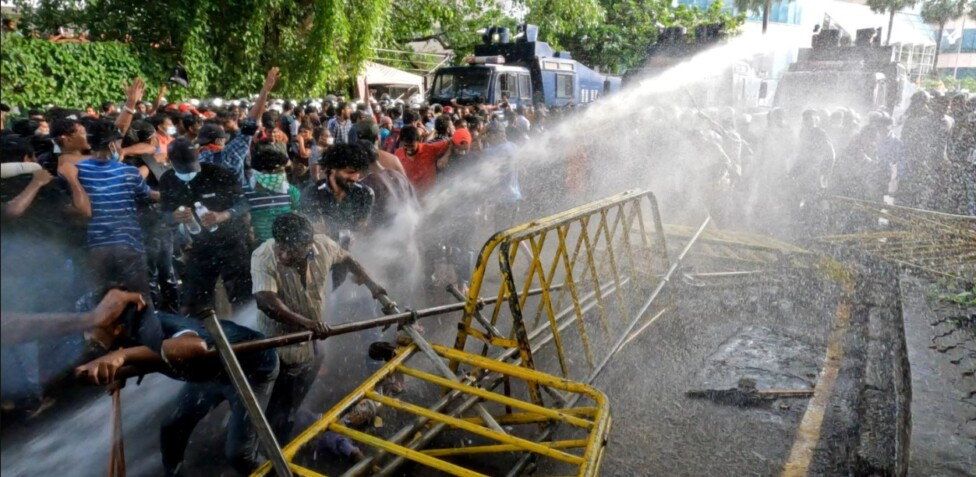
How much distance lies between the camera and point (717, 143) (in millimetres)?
9141

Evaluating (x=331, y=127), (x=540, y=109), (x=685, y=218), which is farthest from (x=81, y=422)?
(x=540, y=109)

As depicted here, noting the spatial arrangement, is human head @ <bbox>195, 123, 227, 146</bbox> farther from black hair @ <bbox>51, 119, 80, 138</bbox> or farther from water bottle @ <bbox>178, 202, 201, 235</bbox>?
black hair @ <bbox>51, 119, 80, 138</bbox>

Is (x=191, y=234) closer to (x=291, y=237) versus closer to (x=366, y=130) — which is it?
(x=366, y=130)

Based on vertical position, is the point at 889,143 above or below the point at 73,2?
below

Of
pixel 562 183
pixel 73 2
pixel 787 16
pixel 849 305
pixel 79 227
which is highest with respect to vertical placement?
pixel 787 16

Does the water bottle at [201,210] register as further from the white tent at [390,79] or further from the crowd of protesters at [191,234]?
the white tent at [390,79]

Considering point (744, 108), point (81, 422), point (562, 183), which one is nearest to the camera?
point (81, 422)

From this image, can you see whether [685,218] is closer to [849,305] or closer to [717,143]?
[717,143]

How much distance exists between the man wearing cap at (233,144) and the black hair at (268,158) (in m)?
0.37

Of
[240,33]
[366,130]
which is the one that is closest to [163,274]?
[366,130]

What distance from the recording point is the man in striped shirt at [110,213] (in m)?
3.83

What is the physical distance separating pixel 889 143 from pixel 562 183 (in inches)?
216

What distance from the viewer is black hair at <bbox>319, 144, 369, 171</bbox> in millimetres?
4129

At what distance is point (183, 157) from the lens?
4.42 metres
